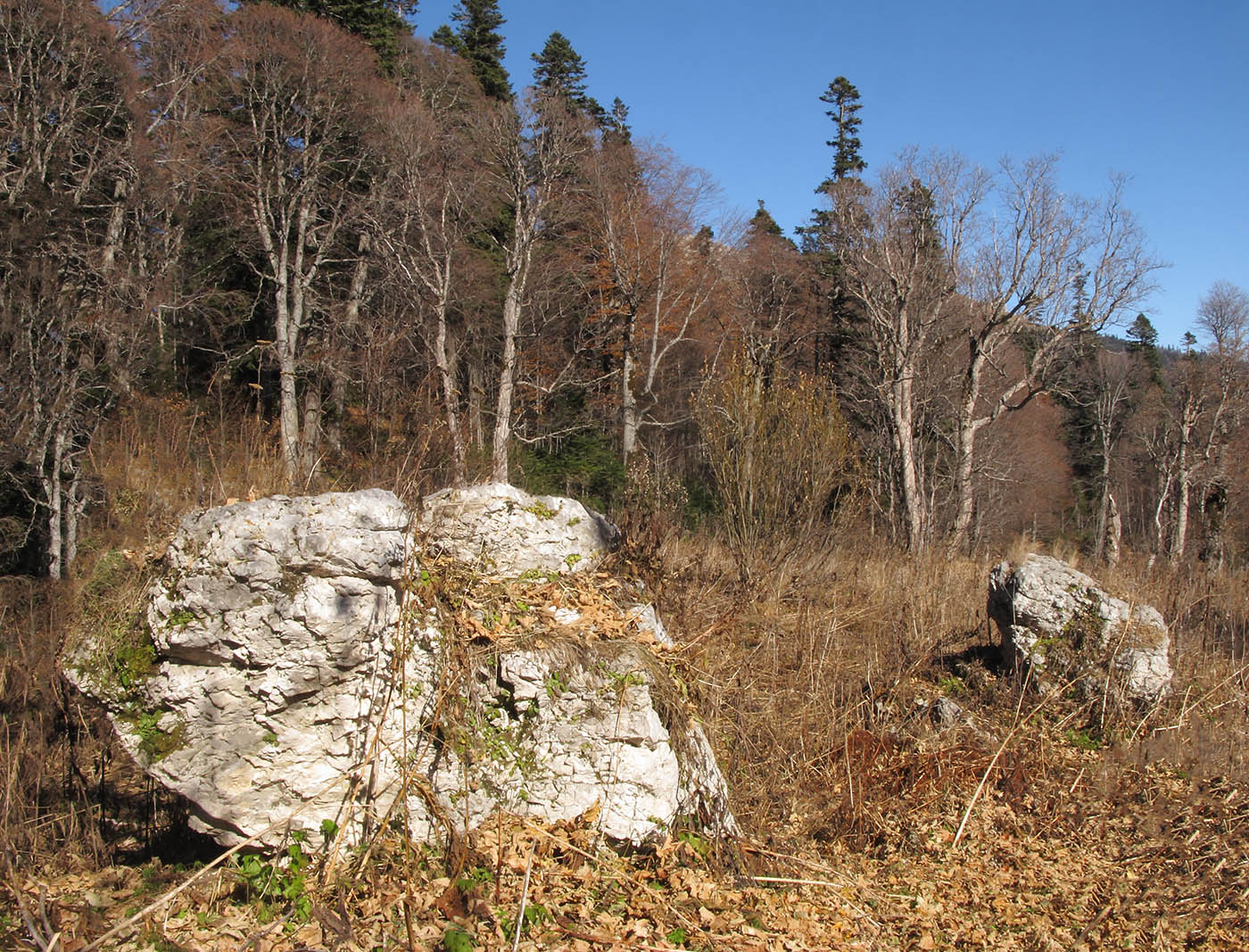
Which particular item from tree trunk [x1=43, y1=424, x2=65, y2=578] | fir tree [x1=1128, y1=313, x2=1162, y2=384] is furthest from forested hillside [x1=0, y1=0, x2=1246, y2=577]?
fir tree [x1=1128, y1=313, x2=1162, y2=384]

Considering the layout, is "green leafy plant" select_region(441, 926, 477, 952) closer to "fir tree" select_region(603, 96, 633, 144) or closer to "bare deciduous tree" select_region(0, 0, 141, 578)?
"bare deciduous tree" select_region(0, 0, 141, 578)

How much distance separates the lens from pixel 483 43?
99.9ft

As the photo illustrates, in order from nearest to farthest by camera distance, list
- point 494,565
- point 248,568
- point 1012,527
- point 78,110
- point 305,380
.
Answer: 1. point 248,568
2. point 494,565
3. point 78,110
4. point 305,380
5. point 1012,527

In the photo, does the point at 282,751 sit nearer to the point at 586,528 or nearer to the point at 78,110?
the point at 586,528

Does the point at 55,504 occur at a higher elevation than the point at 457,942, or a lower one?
higher

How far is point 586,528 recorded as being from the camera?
5.58 metres

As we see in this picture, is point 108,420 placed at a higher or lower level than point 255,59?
lower

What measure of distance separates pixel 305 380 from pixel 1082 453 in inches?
1541

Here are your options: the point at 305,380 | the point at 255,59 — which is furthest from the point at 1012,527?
the point at 255,59

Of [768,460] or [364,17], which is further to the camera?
[364,17]

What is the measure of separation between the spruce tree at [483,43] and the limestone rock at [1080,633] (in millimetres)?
27964

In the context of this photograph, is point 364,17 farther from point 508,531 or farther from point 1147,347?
point 1147,347

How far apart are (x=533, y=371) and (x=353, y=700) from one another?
19.9 m

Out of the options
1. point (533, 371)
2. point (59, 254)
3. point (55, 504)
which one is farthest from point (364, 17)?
point (55, 504)
